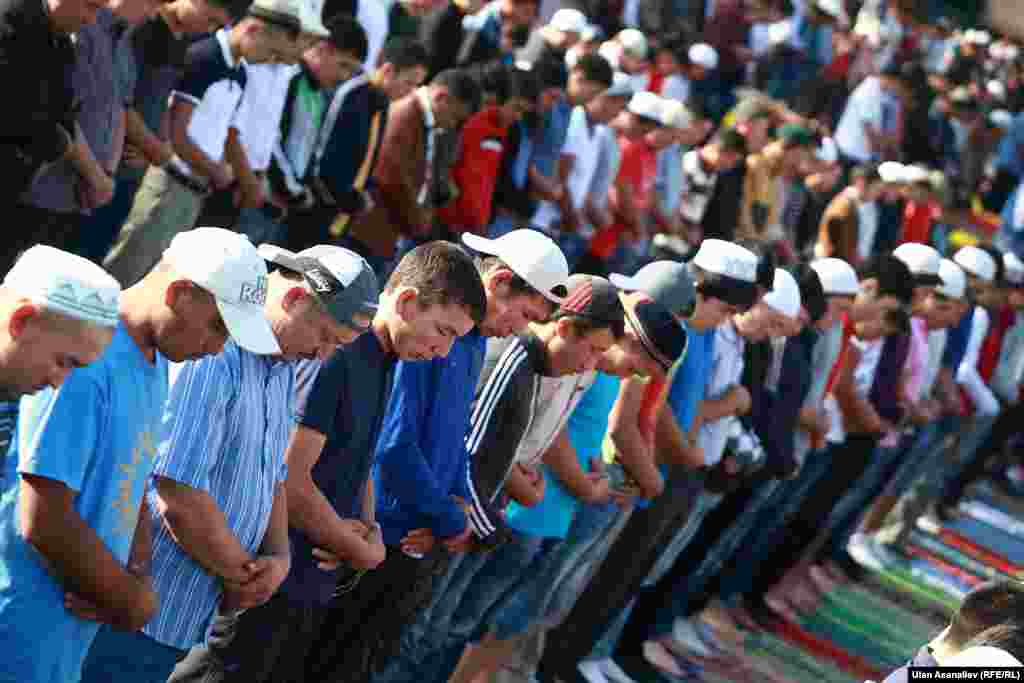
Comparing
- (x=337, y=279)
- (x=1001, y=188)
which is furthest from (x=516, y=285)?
(x=1001, y=188)

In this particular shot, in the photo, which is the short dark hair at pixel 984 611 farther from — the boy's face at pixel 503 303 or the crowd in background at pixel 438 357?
the boy's face at pixel 503 303

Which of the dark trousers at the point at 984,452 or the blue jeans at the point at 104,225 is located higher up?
the blue jeans at the point at 104,225

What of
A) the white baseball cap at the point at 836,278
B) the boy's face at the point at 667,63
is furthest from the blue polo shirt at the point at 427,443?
the boy's face at the point at 667,63

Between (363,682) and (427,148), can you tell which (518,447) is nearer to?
(363,682)

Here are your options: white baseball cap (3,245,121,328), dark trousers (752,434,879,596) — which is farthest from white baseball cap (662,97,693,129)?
white baseball cap (3,245,121,328)

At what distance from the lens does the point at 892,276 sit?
851 cm

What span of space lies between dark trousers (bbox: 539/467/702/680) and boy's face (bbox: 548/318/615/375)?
1.67 metres

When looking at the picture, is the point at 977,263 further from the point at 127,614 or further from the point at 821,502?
the point at 127,614

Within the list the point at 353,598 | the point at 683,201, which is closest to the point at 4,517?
the point at 353,598

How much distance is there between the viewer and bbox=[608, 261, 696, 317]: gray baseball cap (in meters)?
6.40

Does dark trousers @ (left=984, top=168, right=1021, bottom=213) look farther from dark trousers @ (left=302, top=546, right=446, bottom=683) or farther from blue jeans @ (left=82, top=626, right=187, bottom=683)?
blue jeans @ (left=82, top=626, right=187, bottom=683)

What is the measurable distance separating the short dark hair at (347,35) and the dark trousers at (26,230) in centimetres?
167

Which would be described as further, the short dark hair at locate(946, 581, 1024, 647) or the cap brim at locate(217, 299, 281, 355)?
the short dark hair at locate(946, 581, 1024, 647)

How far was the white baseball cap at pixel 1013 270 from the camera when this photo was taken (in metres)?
10.9
